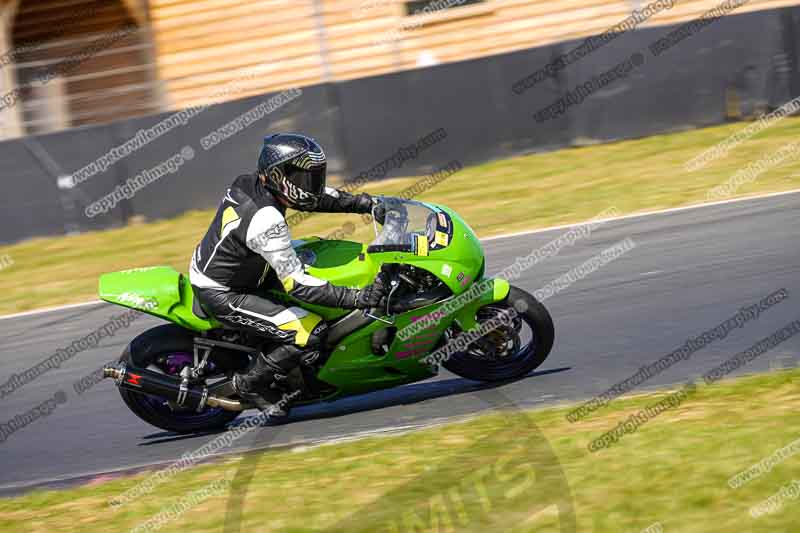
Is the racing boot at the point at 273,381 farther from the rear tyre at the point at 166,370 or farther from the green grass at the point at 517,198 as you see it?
the green grass at the point at 517,198

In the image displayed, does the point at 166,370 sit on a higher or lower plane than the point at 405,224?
lower

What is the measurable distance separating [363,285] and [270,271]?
2.12ft

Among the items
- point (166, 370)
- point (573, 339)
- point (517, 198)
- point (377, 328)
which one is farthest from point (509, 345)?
point (517, 198)

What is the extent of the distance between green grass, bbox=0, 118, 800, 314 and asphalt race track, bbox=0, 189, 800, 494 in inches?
29.8

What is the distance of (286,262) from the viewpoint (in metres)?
6.41

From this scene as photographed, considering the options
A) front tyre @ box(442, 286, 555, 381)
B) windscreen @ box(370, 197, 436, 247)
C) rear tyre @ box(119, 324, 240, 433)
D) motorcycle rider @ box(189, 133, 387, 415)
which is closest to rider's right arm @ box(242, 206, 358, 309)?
motorcycle rider @ box(189, 133, 387, 415)

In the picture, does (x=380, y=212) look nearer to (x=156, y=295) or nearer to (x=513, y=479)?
(x=156, y=295)

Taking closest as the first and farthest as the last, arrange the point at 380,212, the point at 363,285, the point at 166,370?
the point at 363,285, the point at 380,212, the point at 166,370

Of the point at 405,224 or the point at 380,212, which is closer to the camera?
the point at 405,224

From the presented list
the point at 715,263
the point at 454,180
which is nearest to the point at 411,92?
the point at 454,180

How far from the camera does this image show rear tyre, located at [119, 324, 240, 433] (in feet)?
23.0

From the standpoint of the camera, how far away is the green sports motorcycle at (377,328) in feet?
21.8

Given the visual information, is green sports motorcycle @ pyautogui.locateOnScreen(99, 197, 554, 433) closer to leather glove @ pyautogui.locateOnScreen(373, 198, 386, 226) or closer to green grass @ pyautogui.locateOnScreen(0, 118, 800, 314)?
leather glove @ pyautogui.locateOnScreen(373, 198, 386, 226)

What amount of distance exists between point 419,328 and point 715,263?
3626 millimetres
